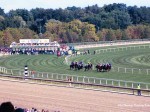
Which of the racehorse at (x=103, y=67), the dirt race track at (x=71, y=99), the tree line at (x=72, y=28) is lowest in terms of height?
the dirt race track at (x=71, y=99)

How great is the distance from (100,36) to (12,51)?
2899 cm

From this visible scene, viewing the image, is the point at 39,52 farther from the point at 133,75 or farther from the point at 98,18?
the point at 98,18

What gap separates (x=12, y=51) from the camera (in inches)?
1922

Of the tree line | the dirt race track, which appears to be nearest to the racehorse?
the dirt race track

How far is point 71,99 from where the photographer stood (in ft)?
56.6

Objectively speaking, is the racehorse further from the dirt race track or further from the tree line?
the tree line

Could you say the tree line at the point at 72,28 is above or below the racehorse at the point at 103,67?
above

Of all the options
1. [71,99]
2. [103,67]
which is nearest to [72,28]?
[103,67]

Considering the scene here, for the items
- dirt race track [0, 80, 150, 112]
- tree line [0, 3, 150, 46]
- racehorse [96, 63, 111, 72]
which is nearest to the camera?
dirt race track [0, 80, 150, 112]

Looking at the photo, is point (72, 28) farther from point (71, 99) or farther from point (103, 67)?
point (71, 99)

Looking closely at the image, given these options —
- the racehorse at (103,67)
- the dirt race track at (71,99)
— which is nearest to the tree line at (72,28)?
the racehorse at (103,67)

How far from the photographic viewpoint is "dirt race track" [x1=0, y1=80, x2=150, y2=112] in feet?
49.9

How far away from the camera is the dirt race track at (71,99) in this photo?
15203mm

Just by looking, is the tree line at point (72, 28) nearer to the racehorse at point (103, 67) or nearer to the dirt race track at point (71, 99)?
the racehorse at point (103, 67)
